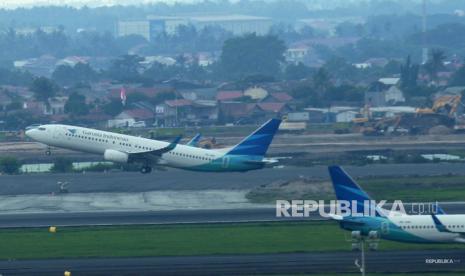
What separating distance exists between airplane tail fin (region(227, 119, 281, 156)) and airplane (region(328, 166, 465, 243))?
2305cm

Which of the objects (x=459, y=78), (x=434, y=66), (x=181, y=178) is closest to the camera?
(x=181, y=178)

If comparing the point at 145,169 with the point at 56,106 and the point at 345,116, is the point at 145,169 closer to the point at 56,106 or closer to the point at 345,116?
the point at 345,116

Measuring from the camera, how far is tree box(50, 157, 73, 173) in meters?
97.0

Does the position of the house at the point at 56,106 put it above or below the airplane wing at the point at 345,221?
above

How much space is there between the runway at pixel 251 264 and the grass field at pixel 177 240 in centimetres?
146

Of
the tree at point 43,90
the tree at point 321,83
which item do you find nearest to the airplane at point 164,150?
the tree at point 43,90

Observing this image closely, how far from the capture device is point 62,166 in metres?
97.9

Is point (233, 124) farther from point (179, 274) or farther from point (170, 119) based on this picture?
point (179, 274)

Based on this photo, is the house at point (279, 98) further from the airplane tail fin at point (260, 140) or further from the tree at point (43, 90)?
the airplane tail fin at point (260, 140)

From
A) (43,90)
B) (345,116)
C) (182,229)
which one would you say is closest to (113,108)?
(43,90)

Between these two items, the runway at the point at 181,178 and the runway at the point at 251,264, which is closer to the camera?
the runway at the point at 251,264

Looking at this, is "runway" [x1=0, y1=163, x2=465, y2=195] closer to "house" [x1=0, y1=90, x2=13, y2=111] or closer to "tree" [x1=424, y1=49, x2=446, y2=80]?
"house" [x1=0, y1=90, x2=13, y2=111]

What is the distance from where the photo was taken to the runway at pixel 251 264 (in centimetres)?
5519

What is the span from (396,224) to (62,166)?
1766 inches
